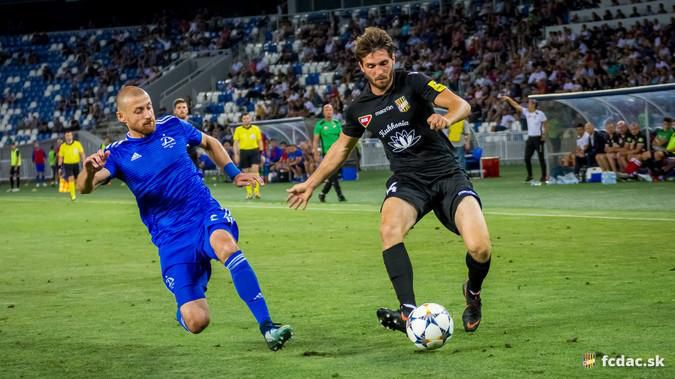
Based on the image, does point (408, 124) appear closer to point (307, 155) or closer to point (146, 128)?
point (146, 128)

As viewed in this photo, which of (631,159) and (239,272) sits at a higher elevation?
(239,272)

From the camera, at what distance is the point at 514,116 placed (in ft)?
130

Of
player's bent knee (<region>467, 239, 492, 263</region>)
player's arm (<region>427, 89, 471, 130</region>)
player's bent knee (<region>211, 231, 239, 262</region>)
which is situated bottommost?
player's bent knee (<region>467, 239, 492, 263</region>)

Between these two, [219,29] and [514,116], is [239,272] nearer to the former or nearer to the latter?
[514,116]

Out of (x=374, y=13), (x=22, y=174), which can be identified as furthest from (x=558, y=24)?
(x=22, y=174)

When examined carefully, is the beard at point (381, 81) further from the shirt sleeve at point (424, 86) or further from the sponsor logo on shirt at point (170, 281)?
the sponsor logo on shirt at point (170, 281)

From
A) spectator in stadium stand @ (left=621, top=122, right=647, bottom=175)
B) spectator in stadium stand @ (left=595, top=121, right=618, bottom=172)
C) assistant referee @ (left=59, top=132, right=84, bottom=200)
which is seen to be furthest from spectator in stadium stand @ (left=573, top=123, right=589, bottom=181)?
assistant referee @ (left=59, top=132, right=84, bottom=200)

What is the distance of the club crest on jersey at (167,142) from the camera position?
8391mm

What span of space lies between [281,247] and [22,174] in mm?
39738

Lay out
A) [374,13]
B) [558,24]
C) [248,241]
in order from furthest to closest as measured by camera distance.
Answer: [374,13] < [558,24] < [248,241]

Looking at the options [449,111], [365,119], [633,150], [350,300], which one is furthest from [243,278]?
[633,150]

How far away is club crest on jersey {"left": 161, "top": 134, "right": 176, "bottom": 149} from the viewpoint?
8391 millimetres

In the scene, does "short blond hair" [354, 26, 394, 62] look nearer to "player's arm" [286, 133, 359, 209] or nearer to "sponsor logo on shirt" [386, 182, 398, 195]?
"player's arm" [286, 133, 359, 209]

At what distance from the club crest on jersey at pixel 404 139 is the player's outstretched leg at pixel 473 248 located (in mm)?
Answer: 598
